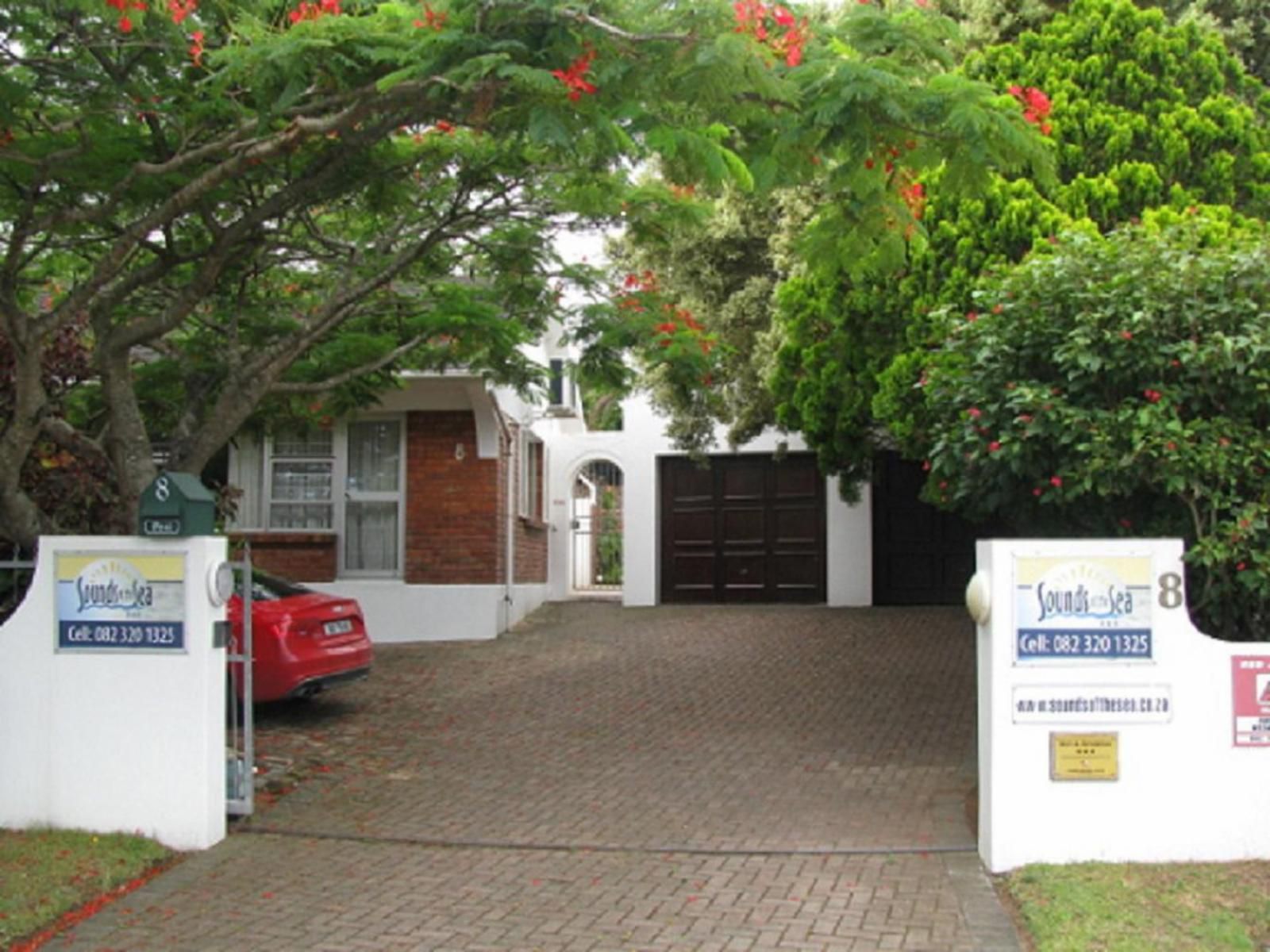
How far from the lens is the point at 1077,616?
6.47 meters

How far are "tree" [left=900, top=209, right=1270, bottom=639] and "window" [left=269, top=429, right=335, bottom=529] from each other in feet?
32.5

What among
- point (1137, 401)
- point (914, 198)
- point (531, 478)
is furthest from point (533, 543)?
point (1137, 401)

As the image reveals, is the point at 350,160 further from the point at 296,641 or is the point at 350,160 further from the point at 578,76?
the point at 296,641

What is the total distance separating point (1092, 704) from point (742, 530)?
12.7 meters

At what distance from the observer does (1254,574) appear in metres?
6.59

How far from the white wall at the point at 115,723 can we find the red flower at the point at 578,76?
3.30m

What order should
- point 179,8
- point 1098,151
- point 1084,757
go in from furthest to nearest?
point 1098,151, point 179,8, point 1084,757

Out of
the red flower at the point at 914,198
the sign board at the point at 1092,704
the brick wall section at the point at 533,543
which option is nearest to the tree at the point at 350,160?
the red flower at the point at 914,198

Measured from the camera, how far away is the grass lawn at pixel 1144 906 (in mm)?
5359

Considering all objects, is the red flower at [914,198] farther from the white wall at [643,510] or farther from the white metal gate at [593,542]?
the white metal gate at [593,542]

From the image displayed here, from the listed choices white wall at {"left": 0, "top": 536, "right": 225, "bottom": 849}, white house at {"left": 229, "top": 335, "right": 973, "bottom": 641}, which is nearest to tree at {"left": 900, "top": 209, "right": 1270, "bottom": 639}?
white wall at {"left": 0, "top": 536, "right": 225, "bottom": 849}

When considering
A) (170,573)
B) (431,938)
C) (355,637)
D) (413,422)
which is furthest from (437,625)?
(431,938)

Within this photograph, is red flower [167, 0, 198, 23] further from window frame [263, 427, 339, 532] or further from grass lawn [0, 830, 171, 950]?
window frame [263, 427, 339, 532]

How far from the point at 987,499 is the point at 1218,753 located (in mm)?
2047
